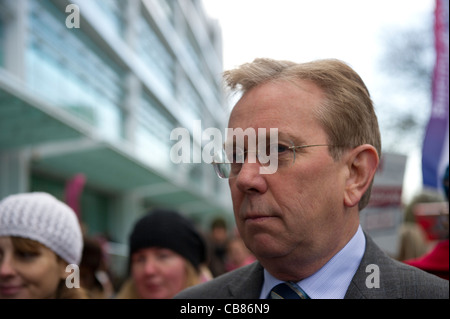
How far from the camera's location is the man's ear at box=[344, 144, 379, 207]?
1.52 m

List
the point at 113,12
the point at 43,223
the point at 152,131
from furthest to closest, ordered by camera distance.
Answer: the point at 152,131, the point at 113,12, the point at 43,223

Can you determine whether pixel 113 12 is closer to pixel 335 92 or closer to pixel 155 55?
pixel 155 55

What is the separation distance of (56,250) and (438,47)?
6.46 ft

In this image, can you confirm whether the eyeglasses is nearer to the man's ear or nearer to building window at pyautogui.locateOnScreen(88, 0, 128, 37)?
the man's ear

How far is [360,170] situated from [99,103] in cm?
1545

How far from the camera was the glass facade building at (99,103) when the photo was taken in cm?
1056

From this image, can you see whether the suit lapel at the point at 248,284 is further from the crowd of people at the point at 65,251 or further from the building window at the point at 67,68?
the building window at the point at 67,68

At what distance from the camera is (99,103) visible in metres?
16.3

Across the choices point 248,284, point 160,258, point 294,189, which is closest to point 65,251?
point 160,258

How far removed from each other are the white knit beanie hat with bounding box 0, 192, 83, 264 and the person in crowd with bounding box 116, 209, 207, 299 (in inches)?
25.8

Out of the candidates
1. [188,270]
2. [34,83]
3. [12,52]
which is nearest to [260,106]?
[188,270]

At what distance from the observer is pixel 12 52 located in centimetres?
1052

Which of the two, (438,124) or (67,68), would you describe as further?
(67,68)
